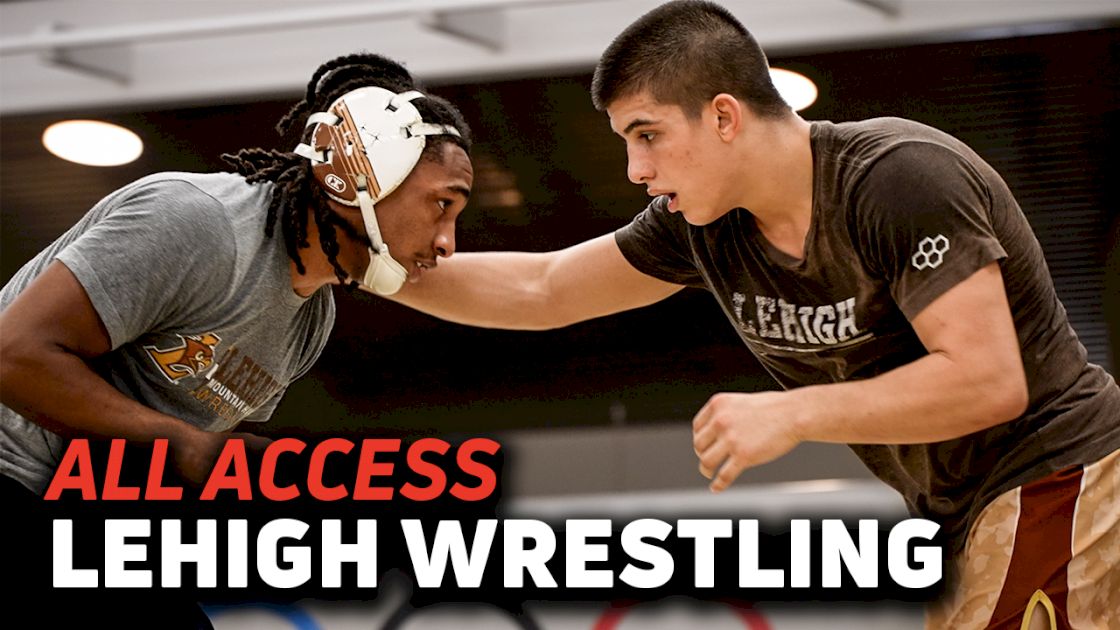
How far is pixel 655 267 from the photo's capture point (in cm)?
266

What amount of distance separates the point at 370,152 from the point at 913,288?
1.01 metres

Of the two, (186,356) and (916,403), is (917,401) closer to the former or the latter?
(916,403)

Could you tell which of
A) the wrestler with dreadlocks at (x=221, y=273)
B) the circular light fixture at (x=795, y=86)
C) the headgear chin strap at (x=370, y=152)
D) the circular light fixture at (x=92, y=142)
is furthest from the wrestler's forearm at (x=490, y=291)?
the circular light fixture at (x=92, y=142)

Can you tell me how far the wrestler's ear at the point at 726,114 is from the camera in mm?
2287

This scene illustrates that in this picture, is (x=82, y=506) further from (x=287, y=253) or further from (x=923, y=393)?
(x=923, y=393)

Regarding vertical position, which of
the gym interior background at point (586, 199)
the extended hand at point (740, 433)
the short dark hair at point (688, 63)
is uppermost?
the gym interior background at point (586, 199)

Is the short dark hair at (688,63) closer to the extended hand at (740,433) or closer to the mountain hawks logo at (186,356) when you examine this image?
the extended hand at (740,433)

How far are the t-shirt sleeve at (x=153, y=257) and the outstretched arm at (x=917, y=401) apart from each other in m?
0.86

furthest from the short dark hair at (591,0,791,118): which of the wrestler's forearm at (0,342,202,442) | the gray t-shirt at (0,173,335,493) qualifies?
the wrestler's forearm at (0,342,202,442)

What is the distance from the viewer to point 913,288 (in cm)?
210

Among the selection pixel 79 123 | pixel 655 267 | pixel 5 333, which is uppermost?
pixel 79 123

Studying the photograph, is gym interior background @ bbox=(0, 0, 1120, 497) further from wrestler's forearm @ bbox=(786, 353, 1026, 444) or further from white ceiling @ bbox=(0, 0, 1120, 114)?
wrestler's forearm @ bbox=(786, 353, 1026, 444)

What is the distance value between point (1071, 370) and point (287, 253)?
4.56 feet

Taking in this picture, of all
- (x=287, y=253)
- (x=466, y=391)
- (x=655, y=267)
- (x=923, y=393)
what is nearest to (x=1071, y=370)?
(x=923, y=393)
